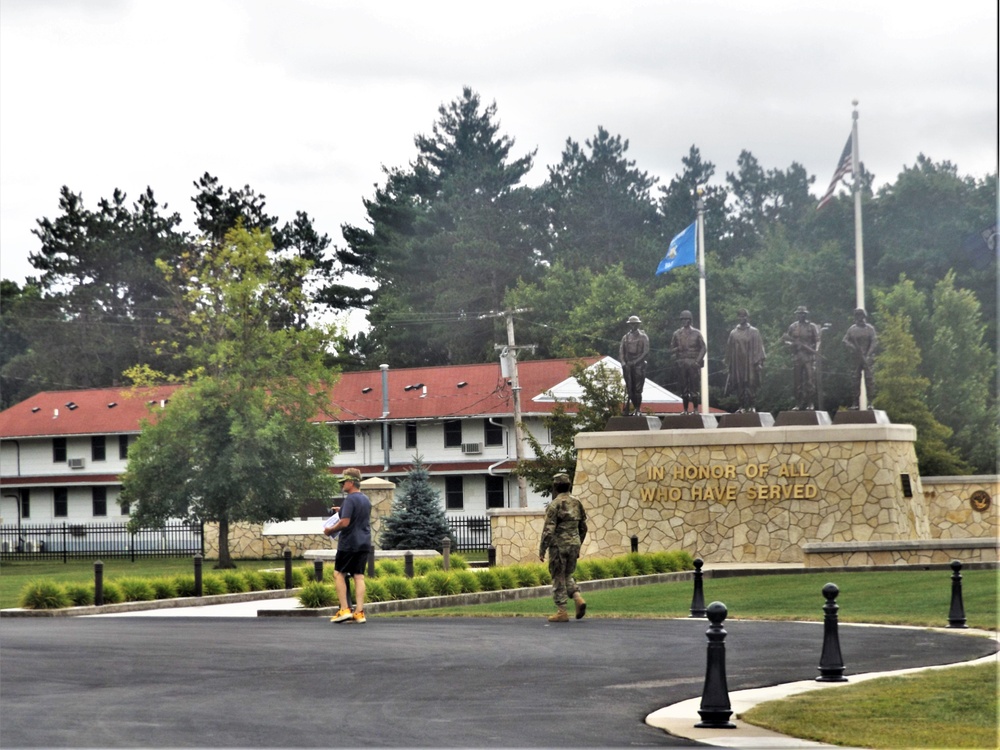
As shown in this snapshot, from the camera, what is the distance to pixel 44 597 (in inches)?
938

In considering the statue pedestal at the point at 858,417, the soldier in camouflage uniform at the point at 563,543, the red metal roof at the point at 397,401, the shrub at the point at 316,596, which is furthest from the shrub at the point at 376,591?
the red metal roof at the point at 397,401

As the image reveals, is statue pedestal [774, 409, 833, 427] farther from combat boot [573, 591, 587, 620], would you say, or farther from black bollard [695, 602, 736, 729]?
black bollard [695, 602, 736, 729]

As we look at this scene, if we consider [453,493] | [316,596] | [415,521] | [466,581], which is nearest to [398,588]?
[466,581]

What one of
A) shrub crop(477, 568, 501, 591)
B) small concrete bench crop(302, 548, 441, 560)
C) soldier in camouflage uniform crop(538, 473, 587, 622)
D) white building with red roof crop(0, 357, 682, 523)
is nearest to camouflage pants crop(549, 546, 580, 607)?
soldier in camouflage uniform crop(538, 473, 587, 622)

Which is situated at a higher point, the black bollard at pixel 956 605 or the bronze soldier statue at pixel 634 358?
the bronze soldier statue at pixel 634 358

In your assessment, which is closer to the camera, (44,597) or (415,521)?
(44,597)

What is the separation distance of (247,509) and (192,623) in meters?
24.6

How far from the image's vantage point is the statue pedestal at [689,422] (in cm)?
3488

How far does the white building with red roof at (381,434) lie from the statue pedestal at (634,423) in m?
23.2

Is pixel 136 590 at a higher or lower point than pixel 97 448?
lower

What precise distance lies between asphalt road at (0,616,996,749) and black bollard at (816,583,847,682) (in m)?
0.48

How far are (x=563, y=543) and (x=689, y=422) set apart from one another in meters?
16.0

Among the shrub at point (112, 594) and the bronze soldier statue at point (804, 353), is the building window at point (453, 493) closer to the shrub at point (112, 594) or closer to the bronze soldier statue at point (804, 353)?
the bronze soldier statue at point (804, 353)

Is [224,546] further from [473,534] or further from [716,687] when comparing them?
[716,687]
